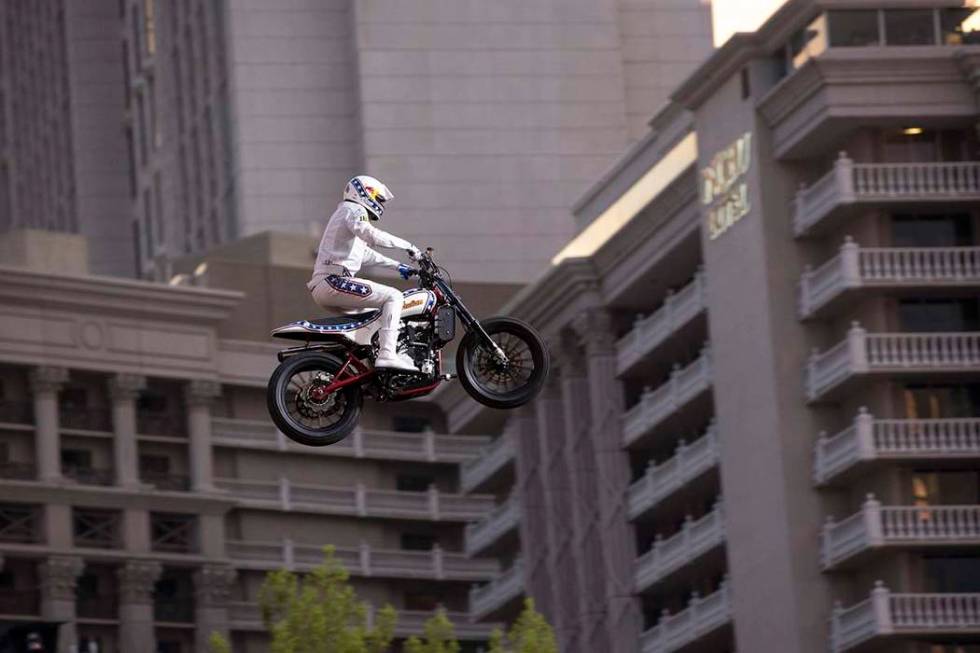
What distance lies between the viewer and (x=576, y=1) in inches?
7613

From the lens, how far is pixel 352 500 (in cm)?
17138

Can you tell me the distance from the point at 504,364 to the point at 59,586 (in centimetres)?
11275

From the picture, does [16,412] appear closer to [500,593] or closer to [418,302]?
[500,593]

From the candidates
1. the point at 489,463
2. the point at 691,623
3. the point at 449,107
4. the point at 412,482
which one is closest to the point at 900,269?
the point at 691,623

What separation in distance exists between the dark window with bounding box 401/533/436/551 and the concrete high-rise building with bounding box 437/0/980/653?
48755 mm

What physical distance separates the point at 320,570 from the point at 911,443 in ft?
76.1

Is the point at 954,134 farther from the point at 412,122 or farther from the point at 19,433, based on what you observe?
the point at 412,122

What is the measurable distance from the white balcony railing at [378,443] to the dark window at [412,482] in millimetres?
2050

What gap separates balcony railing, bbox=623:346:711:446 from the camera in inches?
4828

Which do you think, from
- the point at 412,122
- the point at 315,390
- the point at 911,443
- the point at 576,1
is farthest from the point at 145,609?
the point at 315,390

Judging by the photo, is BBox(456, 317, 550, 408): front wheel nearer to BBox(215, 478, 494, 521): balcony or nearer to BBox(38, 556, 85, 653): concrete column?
BBox(38, 556, 85, 653): concrete column

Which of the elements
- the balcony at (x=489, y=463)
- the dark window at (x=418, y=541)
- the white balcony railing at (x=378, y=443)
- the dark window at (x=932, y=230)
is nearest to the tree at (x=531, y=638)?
the dark window at (x=932, y=230)

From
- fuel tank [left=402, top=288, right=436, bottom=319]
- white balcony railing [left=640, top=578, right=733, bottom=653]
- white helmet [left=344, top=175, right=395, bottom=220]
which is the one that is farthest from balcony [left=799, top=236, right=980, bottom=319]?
white helmet [left=344, top=175, right=395, bottom=220]

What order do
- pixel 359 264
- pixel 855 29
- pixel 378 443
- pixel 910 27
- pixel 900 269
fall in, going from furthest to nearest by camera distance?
pixel 378 443 → pixel 855 29 → pixel 910 27 → pixel 900 269 → pixel 359 264
